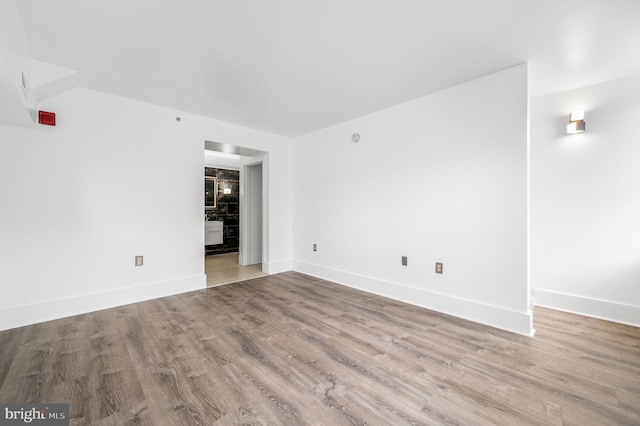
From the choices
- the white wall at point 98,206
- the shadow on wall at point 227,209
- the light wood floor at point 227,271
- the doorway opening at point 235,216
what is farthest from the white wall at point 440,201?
the shadow on wall at point 227,209

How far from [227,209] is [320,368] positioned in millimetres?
5607

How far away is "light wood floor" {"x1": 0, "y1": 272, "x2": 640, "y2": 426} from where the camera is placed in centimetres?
140

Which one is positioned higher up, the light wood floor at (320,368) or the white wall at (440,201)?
the white wall at (440,201)

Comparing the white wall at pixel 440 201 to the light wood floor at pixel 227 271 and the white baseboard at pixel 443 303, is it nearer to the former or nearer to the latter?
the white baseboard at pixel 443 303

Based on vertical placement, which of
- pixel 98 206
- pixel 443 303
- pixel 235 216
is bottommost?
pixel 443 303

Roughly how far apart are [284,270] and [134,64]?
348 cm

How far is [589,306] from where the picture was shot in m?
2.65

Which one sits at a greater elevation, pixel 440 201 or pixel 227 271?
pixel 440 201

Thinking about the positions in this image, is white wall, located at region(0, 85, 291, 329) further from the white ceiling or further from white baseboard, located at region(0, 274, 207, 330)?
the white ceiling

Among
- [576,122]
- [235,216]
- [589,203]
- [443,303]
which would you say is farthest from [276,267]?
[576,122]

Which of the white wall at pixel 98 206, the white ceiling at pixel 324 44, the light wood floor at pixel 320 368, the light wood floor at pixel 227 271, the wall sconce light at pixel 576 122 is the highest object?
the white ceiling at pixel 324 44

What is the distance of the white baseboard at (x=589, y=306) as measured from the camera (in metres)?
2.45

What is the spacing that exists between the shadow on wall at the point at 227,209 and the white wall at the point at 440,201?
136 inches

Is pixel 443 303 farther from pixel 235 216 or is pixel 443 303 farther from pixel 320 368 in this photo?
pixel 235 216
